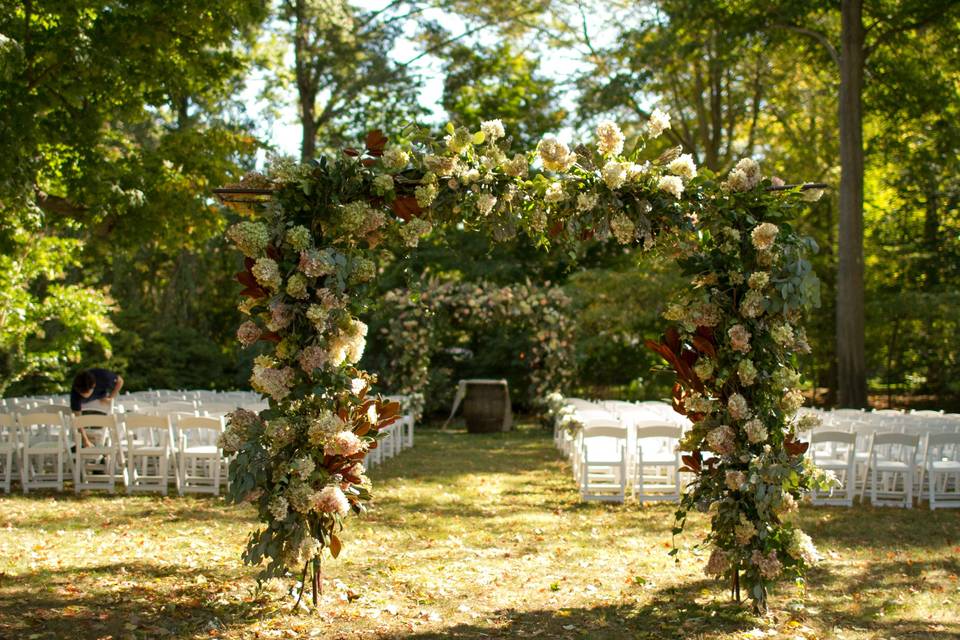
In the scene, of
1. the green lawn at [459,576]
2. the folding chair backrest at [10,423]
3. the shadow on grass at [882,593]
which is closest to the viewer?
the green lawn at [459,576]

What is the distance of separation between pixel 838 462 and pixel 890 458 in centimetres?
103

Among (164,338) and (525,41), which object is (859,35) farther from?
(164,338)

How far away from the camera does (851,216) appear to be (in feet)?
59.1

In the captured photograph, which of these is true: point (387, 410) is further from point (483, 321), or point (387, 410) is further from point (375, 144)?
point (483, 321)

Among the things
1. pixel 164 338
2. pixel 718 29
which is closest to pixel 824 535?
pixel 718 29

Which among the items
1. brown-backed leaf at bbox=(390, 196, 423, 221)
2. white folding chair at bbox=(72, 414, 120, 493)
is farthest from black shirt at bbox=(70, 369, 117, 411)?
brown-backed leaf at bbox=(390, 196, 423, 221)

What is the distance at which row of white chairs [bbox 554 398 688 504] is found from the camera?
10.2m

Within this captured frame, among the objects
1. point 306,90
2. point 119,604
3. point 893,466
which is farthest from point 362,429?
point 306,90

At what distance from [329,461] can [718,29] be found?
17416 mm

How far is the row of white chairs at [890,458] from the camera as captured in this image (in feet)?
32.7

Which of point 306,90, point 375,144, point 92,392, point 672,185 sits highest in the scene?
point 306,90

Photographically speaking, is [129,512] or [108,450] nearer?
[129,512]

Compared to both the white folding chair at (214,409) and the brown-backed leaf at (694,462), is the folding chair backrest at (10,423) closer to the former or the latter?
the white folding chair at (214,409)

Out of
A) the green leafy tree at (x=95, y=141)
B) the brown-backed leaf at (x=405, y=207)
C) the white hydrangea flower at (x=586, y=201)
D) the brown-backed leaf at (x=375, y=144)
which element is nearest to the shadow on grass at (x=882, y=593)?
the white hydrangea flower at (x=586, y=201)
